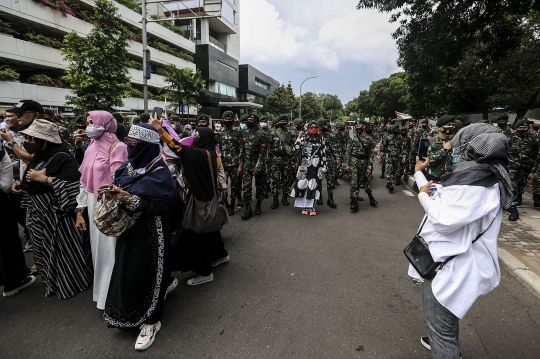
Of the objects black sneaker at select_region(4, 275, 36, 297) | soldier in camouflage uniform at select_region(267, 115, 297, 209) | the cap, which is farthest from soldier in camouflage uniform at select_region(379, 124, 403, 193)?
black sneaker at select_region(4, 275, 36, 297)

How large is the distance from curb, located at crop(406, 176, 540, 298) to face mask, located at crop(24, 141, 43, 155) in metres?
4.17

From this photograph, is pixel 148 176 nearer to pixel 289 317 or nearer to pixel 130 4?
pixel 289 317

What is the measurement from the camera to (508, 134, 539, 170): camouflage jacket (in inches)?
257

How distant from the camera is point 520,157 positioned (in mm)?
6566

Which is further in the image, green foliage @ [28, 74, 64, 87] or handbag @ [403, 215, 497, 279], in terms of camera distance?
green foliage @ [28, 74, 64, 87]

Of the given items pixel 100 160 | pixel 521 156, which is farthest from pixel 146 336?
pixel 521 156

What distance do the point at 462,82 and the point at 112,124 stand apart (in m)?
17.5

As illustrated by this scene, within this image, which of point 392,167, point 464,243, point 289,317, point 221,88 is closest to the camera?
point 464,243

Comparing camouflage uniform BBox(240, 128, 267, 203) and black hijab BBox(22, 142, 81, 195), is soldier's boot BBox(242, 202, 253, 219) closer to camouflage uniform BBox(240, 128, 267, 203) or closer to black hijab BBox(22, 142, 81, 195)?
camouflage uniform BBox(240, 128, 267, 203)

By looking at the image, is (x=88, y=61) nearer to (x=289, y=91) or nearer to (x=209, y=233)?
(x=209, y=233)

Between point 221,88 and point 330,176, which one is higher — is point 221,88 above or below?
above

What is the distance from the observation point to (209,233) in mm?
3660

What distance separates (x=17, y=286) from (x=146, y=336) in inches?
80.5

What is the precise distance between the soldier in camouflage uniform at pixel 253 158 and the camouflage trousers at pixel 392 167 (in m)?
4.44
